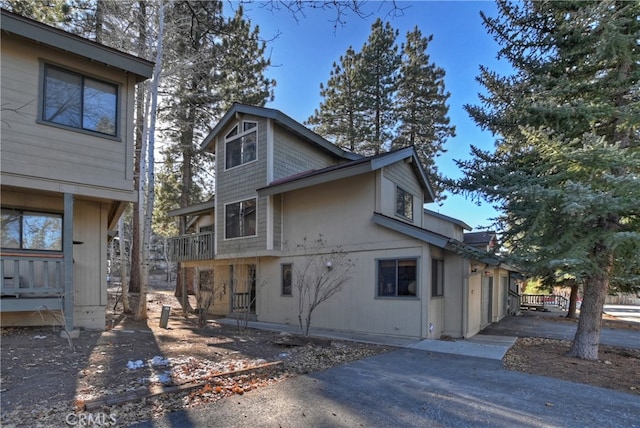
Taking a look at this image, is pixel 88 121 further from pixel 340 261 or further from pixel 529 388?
pixel 529 388

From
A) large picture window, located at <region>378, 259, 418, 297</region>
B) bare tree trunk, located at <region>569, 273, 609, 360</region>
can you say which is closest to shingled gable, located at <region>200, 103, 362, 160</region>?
large picture window, located at <region>378, 259, 418, 297</region>

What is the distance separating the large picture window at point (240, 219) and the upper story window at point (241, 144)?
163cm

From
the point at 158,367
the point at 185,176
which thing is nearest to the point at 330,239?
the point at 158,367

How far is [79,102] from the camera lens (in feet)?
26.3

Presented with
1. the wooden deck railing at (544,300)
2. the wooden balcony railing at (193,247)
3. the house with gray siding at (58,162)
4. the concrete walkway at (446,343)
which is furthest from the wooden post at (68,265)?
the wooden deck railing at (544,300)

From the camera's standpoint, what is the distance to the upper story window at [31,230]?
7.85 meters

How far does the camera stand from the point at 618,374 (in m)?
6.78

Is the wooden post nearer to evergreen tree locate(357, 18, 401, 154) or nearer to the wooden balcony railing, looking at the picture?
the wooden balcony railing

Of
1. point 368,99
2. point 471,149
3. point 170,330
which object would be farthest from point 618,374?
point 368,99

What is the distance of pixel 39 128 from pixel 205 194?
46.6ft

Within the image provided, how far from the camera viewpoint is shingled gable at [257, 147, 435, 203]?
34.4 ft

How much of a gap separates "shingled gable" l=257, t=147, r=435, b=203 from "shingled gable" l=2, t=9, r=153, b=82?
5005 millimetres

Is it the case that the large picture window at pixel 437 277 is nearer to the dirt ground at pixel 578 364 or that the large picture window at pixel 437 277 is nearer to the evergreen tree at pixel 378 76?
the dirt ground at pixel 578 364

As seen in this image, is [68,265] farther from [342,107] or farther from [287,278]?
[342,107]
